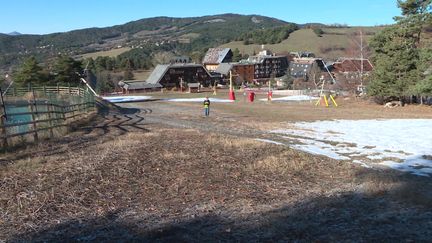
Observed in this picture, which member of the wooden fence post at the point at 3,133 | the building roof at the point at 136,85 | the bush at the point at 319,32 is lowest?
the building roof at the point at 136,85

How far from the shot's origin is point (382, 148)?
49.0 feet

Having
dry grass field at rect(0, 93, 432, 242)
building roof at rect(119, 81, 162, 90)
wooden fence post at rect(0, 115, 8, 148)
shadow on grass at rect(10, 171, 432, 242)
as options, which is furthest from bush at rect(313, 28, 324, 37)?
shadow on grass at rect(10, 171, 432, 242)

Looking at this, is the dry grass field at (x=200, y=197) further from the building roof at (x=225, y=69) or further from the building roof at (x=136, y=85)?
the building roof at (x=225, y=69)

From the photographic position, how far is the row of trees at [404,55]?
1335 inches

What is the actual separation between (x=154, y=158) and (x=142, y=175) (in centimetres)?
182

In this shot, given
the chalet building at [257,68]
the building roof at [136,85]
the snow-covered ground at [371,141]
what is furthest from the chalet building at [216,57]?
the snow-covered ground at [371,141]

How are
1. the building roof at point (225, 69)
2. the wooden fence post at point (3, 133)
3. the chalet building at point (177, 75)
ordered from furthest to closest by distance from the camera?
the building roof at point (225, 69) → the chalet building at point (177, 75) → the wooden fence post at point (3, 133)

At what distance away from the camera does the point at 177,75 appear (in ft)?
358

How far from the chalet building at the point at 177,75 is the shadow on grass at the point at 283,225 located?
96.1m

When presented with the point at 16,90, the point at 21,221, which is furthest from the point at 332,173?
the point at 16,90

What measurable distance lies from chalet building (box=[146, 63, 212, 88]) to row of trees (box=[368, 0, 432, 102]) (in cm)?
7056

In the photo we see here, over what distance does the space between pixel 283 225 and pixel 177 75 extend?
10340 centimetres

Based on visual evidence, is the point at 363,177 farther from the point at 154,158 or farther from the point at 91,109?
the point at 91,109

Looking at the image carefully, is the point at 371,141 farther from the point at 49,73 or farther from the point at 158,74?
the point at 158,74
